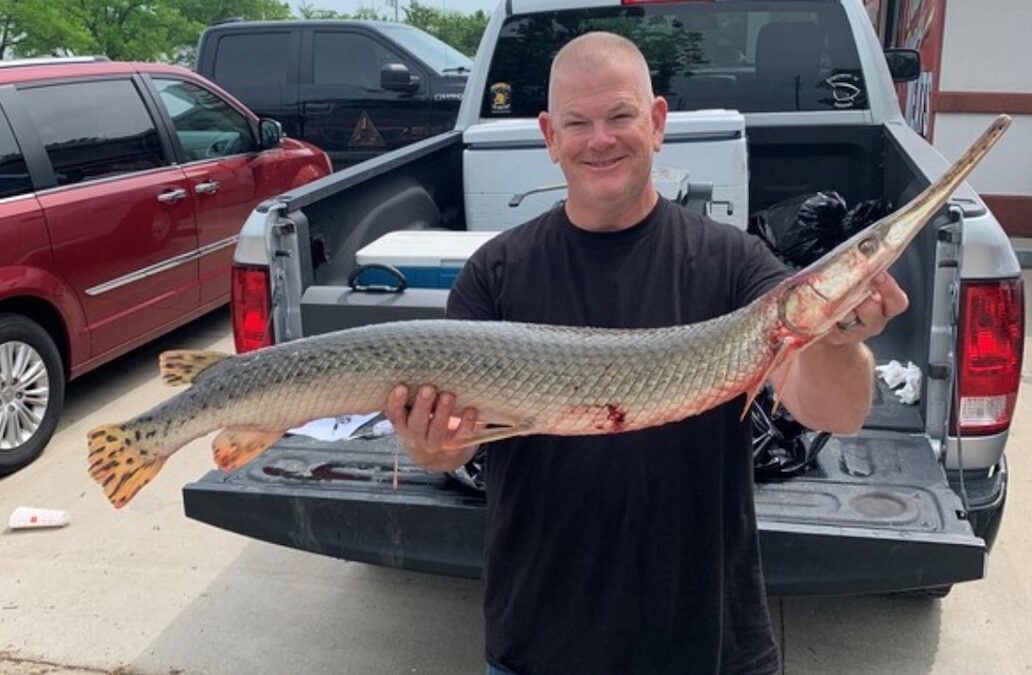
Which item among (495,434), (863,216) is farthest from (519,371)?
(863,216)

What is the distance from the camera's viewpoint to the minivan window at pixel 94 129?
229 inches

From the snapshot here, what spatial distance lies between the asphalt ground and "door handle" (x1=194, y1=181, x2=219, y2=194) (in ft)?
8.60

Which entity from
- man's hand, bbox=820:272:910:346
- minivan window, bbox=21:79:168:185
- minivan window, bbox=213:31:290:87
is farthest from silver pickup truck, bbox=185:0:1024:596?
minivan window, bbox=213:31:290:87

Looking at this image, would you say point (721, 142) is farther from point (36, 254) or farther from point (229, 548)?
point (36, 254)

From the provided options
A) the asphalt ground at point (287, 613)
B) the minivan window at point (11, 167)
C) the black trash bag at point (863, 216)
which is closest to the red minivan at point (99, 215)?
the minivan window at point (11, 167)

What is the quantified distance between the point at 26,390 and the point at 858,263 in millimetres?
4913

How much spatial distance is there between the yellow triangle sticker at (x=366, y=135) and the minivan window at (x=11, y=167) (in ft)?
19.1

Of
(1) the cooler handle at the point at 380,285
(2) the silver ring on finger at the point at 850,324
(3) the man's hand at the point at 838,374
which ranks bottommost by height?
(1) the cooler handle at the point at 380,285

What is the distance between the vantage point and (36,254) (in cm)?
543

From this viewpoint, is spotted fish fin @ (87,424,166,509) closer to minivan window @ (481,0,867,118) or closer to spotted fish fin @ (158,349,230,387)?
spotted fish fin @ (158,349,230,387)

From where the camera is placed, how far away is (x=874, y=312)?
1.73 m

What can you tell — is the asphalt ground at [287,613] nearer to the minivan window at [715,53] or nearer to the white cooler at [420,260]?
the white cooler at [420,260]

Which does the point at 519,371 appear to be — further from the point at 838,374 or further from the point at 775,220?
the point at 775,220

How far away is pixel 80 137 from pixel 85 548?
2624 millimetres
